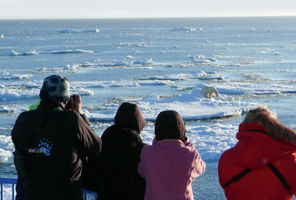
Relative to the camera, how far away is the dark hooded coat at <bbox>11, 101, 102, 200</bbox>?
240 centimetres

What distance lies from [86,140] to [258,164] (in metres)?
0.88

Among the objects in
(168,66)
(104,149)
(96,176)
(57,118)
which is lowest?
(168,66)

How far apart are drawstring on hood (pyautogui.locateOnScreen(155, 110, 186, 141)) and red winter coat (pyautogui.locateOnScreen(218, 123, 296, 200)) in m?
0.29

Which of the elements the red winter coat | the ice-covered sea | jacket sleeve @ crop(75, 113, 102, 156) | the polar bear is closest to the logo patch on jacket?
jacket sleeve @ crop(75, 113, 102, 156)

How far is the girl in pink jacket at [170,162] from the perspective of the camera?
250cm

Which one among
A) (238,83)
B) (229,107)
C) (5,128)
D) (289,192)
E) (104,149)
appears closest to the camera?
(289,192)

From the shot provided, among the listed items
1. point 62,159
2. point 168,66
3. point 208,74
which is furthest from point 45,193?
point 168,66

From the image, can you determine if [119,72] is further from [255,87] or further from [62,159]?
[62,159]

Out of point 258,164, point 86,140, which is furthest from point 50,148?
point 258,164

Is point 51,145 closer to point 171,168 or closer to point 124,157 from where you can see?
point 124,157

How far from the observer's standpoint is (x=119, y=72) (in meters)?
25.3

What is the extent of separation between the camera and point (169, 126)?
250 cm

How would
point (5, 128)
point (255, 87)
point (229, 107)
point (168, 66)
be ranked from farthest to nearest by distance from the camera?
1. point (168, 66)
2. point (255, 87)
3. point (229, 107)
4. point (5, 128)

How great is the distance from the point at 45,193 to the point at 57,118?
1.31 feet
